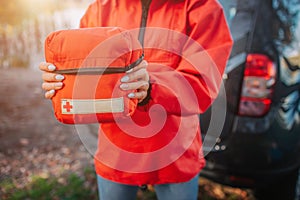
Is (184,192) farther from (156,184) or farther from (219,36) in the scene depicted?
(219,36)

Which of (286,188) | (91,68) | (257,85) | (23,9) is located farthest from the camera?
(23,9)

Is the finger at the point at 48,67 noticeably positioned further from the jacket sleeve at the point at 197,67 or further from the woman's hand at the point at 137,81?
the jacket sleeve at the point at 197,67

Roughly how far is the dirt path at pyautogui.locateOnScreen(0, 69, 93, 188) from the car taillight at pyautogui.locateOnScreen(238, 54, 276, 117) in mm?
2022

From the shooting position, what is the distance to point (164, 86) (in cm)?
134

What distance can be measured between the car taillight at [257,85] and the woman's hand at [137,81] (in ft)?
3.87

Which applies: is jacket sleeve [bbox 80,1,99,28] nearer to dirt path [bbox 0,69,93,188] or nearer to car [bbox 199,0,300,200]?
car [bbox 199,0,300,200]

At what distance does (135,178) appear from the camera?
1.58m

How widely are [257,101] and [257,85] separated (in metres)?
0.11

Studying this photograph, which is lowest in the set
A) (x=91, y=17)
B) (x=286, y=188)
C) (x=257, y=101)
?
(x=286, y=188)

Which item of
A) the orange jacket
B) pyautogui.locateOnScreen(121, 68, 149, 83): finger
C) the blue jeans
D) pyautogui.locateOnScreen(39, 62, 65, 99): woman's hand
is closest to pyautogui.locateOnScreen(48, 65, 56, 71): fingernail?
pyautogui.locateOnScreen(39, 62, 65, 99): woman's hand

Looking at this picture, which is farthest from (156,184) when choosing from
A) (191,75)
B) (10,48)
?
(10,48)

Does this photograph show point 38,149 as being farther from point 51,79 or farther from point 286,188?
point 51,79

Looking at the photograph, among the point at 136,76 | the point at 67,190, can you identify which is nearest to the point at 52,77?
the point at 136,76

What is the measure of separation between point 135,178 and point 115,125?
0.94 feet
